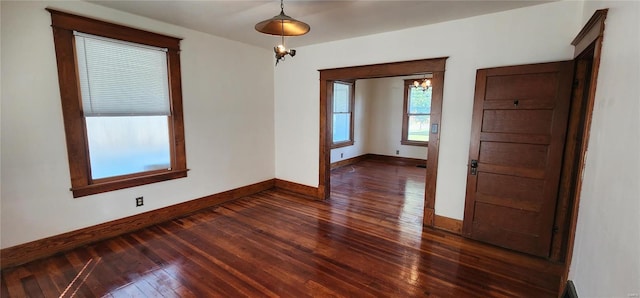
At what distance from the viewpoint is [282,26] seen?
231 centimetres

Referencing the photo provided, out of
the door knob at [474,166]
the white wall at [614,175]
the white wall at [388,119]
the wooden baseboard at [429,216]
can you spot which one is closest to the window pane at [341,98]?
the white wall at [388,119]

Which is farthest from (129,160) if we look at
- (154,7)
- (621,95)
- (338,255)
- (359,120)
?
(359,120)

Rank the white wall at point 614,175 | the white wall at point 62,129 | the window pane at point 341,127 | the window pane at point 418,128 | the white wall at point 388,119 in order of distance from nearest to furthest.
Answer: the white wall at point 614,175 → the white wall at point 62,129 → the window pane at point 341,127 → the window pane at point 418,128 → the white wall at point 388,119

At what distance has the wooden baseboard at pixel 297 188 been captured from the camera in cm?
472

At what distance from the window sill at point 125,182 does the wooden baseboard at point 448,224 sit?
348 cm

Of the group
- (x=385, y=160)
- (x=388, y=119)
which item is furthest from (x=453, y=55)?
(x=385, y=160)

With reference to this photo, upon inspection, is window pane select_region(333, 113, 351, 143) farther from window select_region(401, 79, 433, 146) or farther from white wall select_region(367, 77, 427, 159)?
window select_region(401, 79, 433, 146)

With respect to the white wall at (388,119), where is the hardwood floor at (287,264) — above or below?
below

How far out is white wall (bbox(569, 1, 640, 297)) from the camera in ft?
3.99

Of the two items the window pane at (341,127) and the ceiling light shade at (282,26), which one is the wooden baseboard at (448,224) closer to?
the ceiling light shade at (282,26)

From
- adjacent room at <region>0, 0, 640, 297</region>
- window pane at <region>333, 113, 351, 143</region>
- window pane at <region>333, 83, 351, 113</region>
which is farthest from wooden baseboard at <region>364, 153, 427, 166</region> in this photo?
adjacent room at <region>0, 0, 640, 297</region>

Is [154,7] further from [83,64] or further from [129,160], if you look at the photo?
[129,160]

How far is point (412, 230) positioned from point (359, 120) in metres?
4.73

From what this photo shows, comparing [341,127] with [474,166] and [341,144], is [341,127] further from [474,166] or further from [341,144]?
[474,166]
